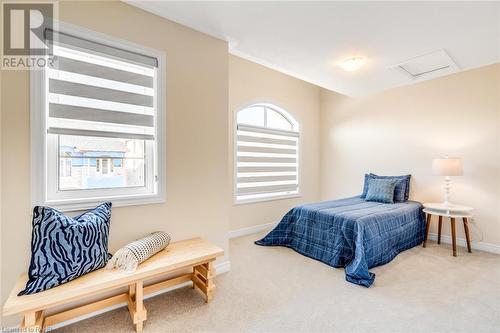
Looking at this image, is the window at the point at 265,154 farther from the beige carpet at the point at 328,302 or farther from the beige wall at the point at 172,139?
the beige carpet at the point at 328,302

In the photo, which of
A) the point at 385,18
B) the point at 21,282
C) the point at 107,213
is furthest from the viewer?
the point at 385,18

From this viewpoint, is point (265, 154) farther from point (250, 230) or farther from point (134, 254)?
point (134, 254)

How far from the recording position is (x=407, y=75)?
345 centimetres

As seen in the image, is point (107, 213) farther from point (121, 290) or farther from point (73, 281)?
point (121, 290)

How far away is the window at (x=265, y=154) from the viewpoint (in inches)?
155

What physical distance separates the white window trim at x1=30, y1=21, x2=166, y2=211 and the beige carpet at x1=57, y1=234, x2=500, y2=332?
857 millimetres

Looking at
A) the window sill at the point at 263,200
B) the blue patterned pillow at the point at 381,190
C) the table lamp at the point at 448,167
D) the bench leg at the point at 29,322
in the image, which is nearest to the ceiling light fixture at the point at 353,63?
the table lamp at the point at 448,167

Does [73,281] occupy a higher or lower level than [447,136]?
lower

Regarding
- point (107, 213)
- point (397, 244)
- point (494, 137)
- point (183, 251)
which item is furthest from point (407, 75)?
point (107, 213)

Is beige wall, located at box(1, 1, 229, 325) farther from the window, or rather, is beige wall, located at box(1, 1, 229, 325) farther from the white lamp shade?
the white lamp shade

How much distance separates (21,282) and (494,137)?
496 cm

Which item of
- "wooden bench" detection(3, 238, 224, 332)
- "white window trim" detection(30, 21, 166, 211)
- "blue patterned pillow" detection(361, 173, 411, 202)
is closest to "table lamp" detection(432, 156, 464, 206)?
"blue patterned pillow" detection(361, 173, 411, 202)

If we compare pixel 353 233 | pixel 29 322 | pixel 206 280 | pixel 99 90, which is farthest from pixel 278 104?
pixel 29 322

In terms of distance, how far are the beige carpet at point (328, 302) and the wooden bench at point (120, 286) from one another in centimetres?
12
